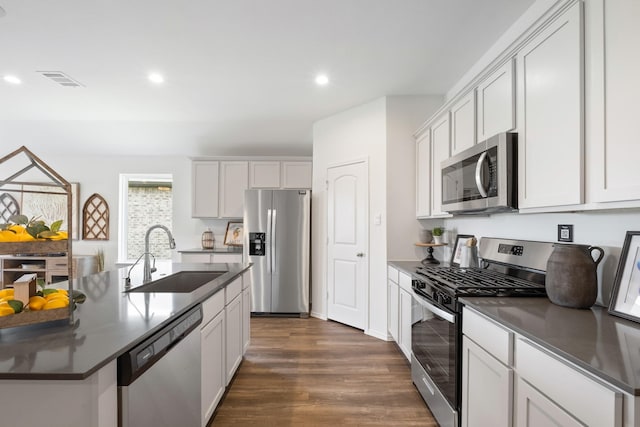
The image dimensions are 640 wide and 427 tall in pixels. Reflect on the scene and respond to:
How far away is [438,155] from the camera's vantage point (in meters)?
2.89

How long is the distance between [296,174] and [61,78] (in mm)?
2947

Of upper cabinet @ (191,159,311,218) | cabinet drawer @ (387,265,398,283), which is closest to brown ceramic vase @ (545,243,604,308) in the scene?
cabinet drawer @ (387,265,398,283)

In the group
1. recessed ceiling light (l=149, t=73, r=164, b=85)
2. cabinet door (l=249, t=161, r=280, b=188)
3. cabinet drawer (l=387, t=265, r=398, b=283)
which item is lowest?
cabinet drawer (l=387, t=265, r=398, b=283)

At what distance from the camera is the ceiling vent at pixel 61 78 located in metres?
3.08

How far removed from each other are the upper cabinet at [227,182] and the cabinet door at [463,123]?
9.67 ft

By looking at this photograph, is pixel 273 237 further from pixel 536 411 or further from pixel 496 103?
pixel 536 411

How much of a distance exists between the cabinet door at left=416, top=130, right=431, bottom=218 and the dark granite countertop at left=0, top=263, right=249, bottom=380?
2.20 metres

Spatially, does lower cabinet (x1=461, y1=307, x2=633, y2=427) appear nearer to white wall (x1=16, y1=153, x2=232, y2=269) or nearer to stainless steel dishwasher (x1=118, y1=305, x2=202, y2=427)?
stainless steel dishwasher (x1=118, y1=305, x2=202, y2=427)

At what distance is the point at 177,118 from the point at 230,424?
3845mm

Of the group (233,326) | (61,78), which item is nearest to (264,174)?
(61,78)

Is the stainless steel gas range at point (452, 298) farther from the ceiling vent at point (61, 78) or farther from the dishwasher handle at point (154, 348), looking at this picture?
the ceiling vent at point (61, 78)

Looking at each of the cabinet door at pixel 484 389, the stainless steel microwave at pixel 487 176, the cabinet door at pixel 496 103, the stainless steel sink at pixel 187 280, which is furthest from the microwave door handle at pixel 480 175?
the stainless steel sink at pixel 187 280

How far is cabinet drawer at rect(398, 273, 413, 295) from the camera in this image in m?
2.61

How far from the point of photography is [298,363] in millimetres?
2803
